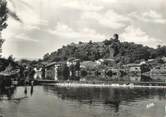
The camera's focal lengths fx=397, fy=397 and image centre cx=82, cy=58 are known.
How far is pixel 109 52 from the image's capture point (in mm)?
120250

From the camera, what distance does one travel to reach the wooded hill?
109125mm

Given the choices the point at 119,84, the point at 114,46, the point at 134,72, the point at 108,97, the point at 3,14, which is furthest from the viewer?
the point at 114,46

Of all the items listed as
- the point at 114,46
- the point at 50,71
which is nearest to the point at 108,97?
the point at 50,71

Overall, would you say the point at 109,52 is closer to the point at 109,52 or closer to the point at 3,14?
the point at 109,52

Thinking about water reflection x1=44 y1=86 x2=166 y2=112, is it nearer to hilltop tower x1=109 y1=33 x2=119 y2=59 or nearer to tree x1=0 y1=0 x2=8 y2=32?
tree x1=0 y1=0 x2=8 y2=32

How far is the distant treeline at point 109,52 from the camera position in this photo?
109 metres

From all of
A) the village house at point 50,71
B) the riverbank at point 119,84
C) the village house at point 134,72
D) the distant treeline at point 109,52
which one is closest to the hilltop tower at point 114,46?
the distant treeline at point 109,52

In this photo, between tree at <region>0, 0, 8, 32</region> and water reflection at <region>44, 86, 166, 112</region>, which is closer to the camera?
tree at <region>0, 0, 8, 32</region>

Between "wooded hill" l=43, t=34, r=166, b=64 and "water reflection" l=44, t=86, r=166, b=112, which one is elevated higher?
"wooded hill" l=43, t=34, r=166, b=64

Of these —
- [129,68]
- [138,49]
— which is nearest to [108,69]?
[129,68]

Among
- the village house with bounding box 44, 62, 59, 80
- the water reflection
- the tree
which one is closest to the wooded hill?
the village house with bounding box 44, 62, 59, 80

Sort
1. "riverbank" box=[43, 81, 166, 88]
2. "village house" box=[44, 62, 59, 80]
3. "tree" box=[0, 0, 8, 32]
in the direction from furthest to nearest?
"village house" box=[44, 62, 59, 80], "riverbank" box=[43, 81, 166, 88], "tree" box=[0, 0, 8, 32]

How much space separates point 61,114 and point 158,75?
207ft

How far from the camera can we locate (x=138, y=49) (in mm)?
110688
